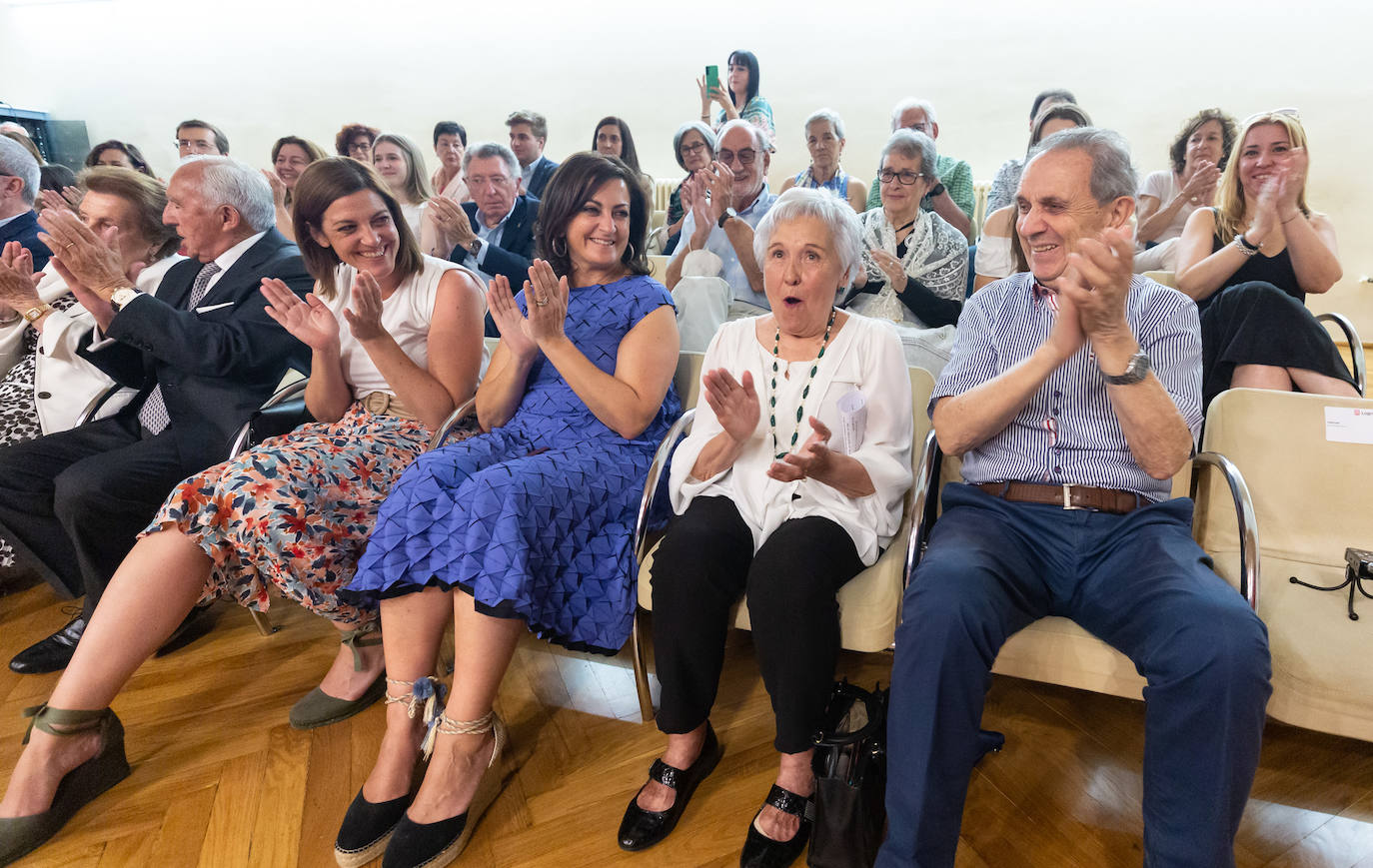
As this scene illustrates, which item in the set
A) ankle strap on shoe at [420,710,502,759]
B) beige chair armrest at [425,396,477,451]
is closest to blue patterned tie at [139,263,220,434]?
beige chair armrest at [425,396,477,451]

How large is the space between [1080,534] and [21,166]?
3.96 m

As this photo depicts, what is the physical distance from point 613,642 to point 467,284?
1075mm

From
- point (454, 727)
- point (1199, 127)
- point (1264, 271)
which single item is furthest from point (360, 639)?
point (1199, 127)

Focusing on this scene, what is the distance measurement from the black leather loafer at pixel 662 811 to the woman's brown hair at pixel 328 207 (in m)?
1.48

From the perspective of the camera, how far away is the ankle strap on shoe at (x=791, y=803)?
59.6 inches

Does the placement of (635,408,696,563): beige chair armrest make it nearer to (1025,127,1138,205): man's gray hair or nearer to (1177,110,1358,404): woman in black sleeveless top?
(1025,127,1138,205): man's gray hair

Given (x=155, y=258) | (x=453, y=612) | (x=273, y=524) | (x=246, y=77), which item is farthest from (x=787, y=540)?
(x=246, y=77)

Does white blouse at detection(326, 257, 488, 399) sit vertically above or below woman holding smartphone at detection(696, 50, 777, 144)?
below

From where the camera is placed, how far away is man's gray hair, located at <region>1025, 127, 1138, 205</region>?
1.49m

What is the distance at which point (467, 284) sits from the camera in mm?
2178

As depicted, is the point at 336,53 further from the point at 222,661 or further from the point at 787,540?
the point at 787,540

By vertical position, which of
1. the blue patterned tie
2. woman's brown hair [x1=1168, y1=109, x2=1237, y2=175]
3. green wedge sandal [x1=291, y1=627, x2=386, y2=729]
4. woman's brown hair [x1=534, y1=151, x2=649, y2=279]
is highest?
woman's brown hair [x1=1168, y1=109, x2=1237, y2=175]

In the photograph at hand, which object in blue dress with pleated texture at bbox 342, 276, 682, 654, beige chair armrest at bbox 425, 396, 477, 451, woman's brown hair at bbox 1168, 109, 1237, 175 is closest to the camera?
blue dress with pleated texture at bbox 342, 276, 682, 654

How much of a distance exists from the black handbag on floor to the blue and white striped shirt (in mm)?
575
